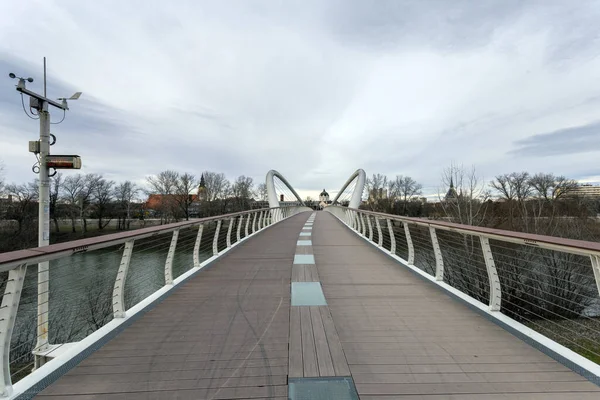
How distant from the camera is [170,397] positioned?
6.17 feet

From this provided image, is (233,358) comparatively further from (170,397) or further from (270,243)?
(270,243)

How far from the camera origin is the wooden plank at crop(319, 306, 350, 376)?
2176 millimetres

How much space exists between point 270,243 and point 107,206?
53658 millimetres

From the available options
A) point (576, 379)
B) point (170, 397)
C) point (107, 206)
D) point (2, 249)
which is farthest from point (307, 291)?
point (107, 206)

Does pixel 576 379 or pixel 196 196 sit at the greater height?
pixel 196 196

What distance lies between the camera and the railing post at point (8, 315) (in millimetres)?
1837

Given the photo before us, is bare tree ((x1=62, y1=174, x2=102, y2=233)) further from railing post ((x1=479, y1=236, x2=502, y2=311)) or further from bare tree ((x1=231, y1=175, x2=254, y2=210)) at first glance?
railing post ((x1=479, y1=236, x2=502, y2=311))

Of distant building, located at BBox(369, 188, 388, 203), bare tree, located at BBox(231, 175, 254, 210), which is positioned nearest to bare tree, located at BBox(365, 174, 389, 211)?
distant building, located at BBox(369, 188, 388, 203)

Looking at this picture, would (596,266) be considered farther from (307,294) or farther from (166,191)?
(166,191)

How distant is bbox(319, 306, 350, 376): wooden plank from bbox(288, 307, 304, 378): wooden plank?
245 millimetres

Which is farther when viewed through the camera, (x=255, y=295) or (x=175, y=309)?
(x=255, y=295)

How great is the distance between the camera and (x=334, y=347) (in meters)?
2.48

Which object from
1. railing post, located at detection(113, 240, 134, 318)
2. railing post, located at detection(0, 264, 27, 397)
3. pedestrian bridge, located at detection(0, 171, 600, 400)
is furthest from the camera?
railing post, located at detection(113, 240, 134, 318)

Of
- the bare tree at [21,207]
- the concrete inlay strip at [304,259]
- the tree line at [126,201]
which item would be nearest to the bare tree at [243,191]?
the tree line at [126,201]
